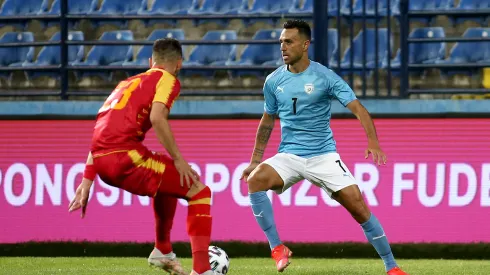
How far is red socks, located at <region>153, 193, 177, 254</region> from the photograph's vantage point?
23.6 ft

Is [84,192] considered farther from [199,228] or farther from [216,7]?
[216,7]

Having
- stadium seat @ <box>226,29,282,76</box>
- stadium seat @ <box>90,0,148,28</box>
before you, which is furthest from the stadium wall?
stadium seat @ <box>90,0,148,28</box>

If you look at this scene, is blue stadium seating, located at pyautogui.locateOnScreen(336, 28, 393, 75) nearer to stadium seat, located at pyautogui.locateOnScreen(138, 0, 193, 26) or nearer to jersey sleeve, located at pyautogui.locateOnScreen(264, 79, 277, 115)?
stadium seat, located at pyautogui.locateOnScreen(138, 0, 193, 26)

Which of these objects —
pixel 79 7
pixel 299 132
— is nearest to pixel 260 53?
pixel 79 7

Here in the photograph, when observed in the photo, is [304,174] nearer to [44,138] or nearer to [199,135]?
[199,135]

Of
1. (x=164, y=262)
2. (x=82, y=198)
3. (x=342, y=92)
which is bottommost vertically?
(x=164, y=262)

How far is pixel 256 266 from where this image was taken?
30.1 ft

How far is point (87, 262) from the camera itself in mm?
9805

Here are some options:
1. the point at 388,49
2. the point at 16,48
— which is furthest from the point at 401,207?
the point at 16,48

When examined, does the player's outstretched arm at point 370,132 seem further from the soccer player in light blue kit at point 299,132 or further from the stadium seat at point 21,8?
the stadium seat at point 21,8

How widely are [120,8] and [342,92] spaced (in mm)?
5333

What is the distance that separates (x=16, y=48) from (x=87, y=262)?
3773mm

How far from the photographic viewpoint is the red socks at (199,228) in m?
6.85

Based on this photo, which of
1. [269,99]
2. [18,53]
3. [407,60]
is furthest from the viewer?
[18,53]
